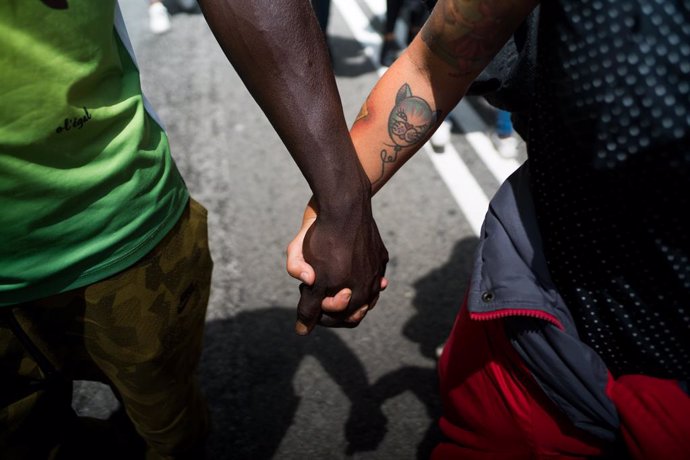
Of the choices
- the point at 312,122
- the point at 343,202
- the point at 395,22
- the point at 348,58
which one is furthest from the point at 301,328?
the point at 348,58

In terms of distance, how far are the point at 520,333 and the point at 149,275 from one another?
0.77 meters

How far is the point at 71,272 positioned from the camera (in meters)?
1.18

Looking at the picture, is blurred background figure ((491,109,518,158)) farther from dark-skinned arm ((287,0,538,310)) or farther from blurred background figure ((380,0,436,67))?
dark-skinned arm ((287,0,538,310))

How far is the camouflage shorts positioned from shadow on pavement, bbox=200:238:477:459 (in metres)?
0.67

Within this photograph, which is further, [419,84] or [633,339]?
[419,84]

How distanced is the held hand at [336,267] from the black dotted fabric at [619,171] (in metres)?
0.35

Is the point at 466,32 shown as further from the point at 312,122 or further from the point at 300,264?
the point at 300,264

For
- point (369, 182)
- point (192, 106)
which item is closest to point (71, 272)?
point (369, 182)

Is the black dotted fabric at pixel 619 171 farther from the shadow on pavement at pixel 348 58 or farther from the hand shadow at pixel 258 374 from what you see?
the shadow on pavement at pixel 348 58

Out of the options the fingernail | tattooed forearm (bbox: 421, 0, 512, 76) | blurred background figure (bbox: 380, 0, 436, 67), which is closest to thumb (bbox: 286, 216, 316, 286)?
the fingernail

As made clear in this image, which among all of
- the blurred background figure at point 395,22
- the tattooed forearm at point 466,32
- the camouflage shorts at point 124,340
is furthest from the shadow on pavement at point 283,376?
→ the blurred background figure at point 395,22

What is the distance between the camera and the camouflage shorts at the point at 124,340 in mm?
1252

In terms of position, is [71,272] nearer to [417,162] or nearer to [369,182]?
[369,182]

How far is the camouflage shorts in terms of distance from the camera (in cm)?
125
